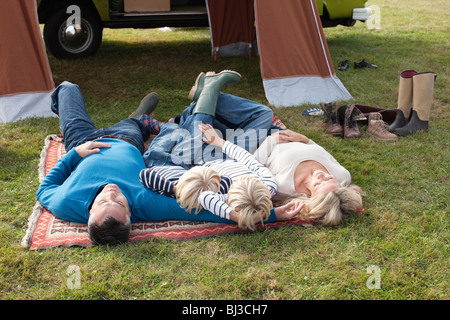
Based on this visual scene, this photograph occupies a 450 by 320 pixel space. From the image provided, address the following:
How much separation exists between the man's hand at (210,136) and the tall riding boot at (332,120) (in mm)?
1409

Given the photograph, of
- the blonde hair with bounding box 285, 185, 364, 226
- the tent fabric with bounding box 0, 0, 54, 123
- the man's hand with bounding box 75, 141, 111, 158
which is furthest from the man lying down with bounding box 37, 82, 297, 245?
the tent fabric with bounding box 0, 0, 54, 123

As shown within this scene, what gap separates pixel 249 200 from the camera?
2.64 m

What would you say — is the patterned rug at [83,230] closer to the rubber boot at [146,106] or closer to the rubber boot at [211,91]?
the rubber boot at [211,91]

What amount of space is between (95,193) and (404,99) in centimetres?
317

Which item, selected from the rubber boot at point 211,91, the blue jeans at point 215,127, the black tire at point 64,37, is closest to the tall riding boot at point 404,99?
the blue jeans at point 215,127

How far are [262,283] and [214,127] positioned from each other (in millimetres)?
1748

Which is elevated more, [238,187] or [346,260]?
[238,187]

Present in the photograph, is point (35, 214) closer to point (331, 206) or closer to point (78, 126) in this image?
point (78, 126)

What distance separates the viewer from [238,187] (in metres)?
2.66

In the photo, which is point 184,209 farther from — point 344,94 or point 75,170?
point 344,94

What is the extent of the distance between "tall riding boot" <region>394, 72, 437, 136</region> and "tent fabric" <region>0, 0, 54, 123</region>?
3.73m

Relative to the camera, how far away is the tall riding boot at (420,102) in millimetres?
4188

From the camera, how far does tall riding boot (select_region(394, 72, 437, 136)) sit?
419 centimetres
